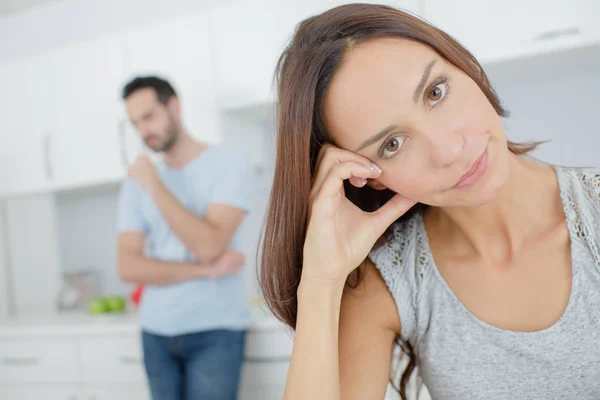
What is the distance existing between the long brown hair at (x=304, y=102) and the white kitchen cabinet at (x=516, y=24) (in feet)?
4.36

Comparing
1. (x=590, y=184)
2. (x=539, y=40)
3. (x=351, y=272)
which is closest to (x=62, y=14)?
(x=539, y=40)

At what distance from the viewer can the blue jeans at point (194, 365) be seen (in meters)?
2.17

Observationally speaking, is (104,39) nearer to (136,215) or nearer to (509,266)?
(136,215)

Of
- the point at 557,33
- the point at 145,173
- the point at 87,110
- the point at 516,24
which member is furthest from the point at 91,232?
the point at 557,33

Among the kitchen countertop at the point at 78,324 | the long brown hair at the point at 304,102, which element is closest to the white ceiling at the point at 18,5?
the kitchen countertop at the point at 78,324

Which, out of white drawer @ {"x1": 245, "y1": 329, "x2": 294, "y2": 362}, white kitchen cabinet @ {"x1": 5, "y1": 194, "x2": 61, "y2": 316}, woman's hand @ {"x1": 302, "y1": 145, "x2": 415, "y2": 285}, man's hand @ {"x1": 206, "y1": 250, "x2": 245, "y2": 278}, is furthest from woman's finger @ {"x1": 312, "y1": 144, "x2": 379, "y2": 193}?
white kitchen cabinet @ {"x1": 5, "y1": 194, "x2": 61, "y2": 316}

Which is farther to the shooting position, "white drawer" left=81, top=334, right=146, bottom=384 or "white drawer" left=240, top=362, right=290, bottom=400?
"white drawer" left=81, top=334, right=146, bottom=384

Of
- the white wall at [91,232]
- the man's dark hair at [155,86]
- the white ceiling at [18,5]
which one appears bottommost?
the white wall at [91,232]

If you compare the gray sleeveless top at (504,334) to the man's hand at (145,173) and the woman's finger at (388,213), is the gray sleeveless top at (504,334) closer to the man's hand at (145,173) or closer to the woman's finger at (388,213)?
the woman's finger at (388,213)

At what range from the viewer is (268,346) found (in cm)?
249

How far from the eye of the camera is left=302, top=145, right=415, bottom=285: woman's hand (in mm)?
1029

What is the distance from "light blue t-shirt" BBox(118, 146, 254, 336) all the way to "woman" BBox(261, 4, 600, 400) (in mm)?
1088

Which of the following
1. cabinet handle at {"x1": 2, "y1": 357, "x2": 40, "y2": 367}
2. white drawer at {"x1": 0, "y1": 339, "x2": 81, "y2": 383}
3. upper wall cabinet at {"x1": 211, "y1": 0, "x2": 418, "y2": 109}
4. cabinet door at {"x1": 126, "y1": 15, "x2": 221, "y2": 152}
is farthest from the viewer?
cabinet handle at {"x1": 2, "y1": 357, "x2": 40, "y2": 367}

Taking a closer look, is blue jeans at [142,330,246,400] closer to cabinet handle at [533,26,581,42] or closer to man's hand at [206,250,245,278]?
man's hand at [206,250,245,278]
